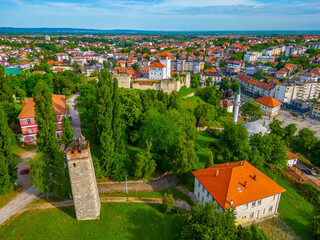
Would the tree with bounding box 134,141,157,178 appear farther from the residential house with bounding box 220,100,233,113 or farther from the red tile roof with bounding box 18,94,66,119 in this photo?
the residential house with bounding box 220,100,233,113

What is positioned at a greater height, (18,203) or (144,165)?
(144,165)

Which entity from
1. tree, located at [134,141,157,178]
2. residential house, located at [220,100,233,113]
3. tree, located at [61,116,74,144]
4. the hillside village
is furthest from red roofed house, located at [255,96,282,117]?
tree, located at [61,116,74,144]

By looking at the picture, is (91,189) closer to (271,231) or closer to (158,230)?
(158,230)

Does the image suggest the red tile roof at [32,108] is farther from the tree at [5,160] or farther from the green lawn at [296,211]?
the green lawn at [296,211]

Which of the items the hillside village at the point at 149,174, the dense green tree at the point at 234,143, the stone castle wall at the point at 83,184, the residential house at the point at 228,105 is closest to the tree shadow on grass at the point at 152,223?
the hillside village at the point at 149,174

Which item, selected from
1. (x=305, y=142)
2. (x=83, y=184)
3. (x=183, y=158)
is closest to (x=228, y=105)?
(x=305, y=142)

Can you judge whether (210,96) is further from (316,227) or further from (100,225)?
(100,225)

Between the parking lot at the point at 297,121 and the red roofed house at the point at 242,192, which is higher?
the red roofed house at the point at 242,192
